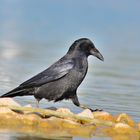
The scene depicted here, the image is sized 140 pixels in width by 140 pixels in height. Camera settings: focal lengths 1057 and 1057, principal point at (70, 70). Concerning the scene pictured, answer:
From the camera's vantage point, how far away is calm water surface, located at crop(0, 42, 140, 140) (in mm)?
16047

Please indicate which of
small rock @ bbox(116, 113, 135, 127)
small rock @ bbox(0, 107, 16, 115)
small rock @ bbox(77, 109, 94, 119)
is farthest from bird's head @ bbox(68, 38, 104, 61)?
small rock @ bbox(0, 107, 16, 115)

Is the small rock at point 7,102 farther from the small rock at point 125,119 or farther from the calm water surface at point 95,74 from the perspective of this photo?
the calm water surface at point 95,74

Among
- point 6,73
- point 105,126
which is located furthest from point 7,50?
point 105,126

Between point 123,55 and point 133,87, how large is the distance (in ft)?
25.2

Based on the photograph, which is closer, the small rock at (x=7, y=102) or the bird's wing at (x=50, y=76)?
the small rock at (x=7, y=102)

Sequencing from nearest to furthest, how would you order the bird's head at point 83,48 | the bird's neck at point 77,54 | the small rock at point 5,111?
the small rock at point 5,111, the bird's neck at point 77,54, the bird's head at point 83,48

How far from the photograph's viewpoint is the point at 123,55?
1036 inches

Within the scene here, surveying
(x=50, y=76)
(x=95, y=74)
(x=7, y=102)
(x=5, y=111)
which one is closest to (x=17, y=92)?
(x=50, y=76)

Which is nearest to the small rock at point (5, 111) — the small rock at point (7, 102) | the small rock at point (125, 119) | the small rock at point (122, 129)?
the small rock at point (7, 102)

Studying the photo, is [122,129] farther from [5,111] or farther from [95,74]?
[95,74]

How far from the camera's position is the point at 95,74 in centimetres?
2059

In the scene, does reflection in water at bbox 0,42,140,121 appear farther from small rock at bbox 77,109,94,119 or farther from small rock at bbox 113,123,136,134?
small rock at bbox 113,123,136,134

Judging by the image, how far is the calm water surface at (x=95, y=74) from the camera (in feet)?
52.6

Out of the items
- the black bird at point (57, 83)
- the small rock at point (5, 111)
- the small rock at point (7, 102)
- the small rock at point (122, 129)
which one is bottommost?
the small rock at point (122, 129)
